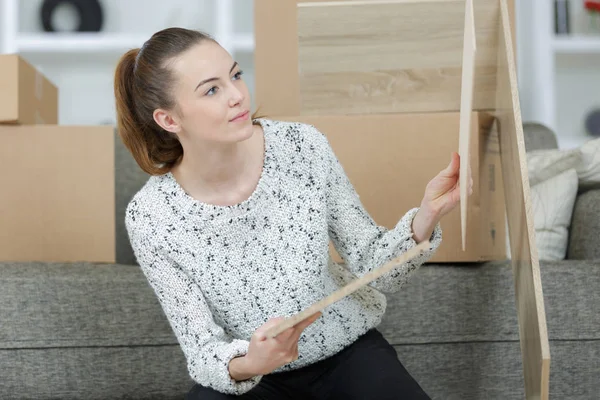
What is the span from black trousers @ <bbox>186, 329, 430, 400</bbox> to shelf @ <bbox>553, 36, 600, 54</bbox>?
1894 millimetres

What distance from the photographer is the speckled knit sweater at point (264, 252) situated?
125 cm

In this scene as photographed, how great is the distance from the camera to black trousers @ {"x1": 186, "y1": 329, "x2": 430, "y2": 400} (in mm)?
1173

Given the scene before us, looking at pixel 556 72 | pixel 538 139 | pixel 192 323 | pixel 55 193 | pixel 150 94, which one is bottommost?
pixel 192 323

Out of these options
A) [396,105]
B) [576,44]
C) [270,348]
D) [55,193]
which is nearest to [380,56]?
[396,105]

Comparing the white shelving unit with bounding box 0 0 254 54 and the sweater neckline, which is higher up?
the white shelving unit with bounding box 0 0 254 54

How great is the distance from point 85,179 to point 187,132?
0.63 metres

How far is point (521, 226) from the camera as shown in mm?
1146

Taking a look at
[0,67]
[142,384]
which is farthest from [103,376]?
[0,67]

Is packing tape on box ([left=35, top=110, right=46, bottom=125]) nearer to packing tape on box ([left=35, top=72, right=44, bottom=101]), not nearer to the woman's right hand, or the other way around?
packing tape on box ([left=35, top=72, right=44, bottom=101])

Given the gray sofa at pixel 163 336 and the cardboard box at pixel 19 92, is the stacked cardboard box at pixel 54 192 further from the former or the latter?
the gray sofa at pixel 163 336

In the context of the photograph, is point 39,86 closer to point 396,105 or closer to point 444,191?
point 396,105

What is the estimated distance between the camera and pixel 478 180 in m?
1.58

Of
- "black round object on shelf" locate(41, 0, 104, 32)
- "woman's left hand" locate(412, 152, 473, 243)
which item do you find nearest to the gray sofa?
"woman's left hand" locate(412, 152, 473, 243)

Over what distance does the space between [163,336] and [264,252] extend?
1.35ft
